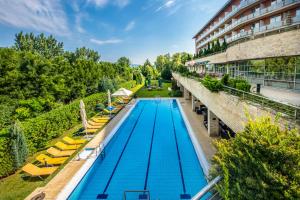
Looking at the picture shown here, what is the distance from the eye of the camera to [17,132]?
9664 millimetres

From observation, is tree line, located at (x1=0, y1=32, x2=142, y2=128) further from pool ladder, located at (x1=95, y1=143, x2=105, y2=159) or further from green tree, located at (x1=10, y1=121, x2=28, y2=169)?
pool ladder, located at (x1=95, y1=143, x2=105, y2=159)

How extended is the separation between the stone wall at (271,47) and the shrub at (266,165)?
271 inches

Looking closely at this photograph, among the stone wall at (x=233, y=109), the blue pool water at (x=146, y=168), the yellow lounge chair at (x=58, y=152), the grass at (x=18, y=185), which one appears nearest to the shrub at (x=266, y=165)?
the stone wall at (x=233, y=109)

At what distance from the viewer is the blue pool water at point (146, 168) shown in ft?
27.3

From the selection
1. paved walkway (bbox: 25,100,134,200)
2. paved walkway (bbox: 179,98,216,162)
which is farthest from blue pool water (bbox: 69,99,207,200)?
paved walkway (bbox: 179,98,216,162)

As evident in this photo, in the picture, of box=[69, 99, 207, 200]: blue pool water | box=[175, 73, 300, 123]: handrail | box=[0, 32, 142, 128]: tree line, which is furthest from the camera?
box=[0, 32, 142, 128]: tree line

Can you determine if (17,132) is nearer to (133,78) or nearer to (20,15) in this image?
(20,15)

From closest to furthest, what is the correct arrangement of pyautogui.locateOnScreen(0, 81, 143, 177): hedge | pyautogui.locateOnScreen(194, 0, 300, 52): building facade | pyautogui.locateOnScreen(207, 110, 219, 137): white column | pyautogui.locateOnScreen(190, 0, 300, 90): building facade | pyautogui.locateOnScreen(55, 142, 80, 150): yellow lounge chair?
pyautogui.locateOnScreen(0, 81, 143, 177): hedge
pyautogui.locateOnScreen(190, 0, 300, 90): building facade
pyautogui.locateOnScreen(55, 142, 80, 150): yellow lounge chair
pyautogui.locateOnScreen(207, 110, 219, 137): white column
pyautogui.locateOnScreen(194, 0, 300, 52): building facade

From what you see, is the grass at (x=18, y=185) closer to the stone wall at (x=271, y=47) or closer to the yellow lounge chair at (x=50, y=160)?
the yellow lounge chair at (x=50, y=160)

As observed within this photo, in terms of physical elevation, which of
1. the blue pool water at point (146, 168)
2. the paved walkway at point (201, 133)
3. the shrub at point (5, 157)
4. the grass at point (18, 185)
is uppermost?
the shrub at point (5, 157)

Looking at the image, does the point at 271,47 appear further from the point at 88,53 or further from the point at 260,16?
the point at 88,53

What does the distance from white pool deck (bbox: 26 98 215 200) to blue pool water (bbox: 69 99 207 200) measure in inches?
25.3

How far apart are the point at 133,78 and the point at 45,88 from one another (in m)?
48.0

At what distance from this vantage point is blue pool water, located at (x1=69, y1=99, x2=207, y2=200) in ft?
27.3
